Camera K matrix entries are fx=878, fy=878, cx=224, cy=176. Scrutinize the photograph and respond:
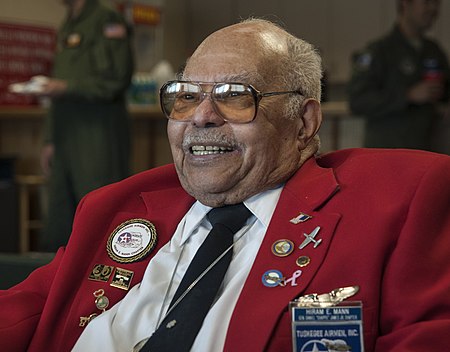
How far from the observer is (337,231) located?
4.89 ft

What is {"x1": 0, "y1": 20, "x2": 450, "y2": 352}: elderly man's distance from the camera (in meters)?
A: 1.41

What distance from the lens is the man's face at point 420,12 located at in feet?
13.2

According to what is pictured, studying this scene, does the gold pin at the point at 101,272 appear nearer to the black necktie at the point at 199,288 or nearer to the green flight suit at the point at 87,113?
the black necktie at the point at 199,288

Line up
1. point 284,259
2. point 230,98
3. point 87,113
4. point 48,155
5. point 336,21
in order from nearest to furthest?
point 284,259 < point 230,98 < point 87,113 < point 48,155 < point 336,21

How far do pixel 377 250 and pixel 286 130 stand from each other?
332mm

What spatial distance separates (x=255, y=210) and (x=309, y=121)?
22cm

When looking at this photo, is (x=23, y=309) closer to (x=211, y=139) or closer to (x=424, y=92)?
(x=211, y=139)

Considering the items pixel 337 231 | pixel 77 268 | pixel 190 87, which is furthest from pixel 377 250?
pixel 77 268

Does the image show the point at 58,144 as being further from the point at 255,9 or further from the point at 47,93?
the point at 255,9

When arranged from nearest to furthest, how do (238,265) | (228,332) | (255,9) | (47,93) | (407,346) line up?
(407,346), (228,332), (238,265), (47,93), (255,9)

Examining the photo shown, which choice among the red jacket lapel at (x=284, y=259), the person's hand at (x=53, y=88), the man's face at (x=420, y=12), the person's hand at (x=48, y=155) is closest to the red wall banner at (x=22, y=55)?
the person's hand at (x=48, y=155)

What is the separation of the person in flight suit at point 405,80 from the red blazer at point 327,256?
242cm

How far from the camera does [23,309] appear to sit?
163 cm

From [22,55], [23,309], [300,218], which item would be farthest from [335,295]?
[22,55]
